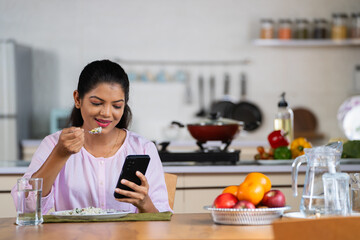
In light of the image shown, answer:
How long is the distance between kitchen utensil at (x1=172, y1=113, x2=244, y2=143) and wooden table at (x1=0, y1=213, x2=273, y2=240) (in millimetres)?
1463

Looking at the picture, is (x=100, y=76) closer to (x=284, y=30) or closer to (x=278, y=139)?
(x=278, y=139)

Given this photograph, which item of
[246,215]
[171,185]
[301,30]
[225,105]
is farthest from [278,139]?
[301,30]

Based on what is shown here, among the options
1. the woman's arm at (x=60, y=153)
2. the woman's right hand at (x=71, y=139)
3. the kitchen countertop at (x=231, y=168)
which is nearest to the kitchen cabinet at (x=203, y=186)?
the kitchen countertop at (x=231, y=168)

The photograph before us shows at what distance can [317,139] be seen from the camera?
6.32m

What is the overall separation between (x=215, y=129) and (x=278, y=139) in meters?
0.40

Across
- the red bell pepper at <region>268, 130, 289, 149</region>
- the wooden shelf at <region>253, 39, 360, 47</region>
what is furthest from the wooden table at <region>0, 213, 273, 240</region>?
the wooden shelf at <region>253, 39, 360, 47</region>

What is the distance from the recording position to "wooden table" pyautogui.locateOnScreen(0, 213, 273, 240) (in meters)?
1.57

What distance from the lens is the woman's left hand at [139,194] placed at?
1.99m

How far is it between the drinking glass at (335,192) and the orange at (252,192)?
0.60ft

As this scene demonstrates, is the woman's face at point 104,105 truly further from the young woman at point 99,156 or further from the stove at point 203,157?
the stove at point 203,157

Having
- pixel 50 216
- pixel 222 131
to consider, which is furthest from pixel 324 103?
pixel 50 216

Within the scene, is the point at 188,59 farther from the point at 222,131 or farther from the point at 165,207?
the point at 165,207

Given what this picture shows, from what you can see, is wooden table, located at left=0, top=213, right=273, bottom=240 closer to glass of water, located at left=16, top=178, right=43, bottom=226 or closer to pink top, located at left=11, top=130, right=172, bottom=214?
glass of water, located at left=16, top=178, right=43, bottom=226

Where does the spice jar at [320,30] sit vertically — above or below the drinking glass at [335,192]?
above
